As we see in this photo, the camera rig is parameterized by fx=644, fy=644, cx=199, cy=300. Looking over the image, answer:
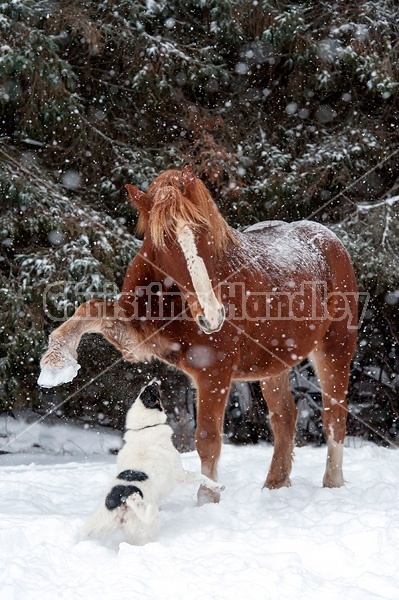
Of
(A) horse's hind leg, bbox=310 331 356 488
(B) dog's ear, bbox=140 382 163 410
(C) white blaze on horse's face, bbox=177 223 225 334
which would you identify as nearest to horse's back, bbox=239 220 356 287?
(A) horse's hind leg, bbox=310 331 356 488

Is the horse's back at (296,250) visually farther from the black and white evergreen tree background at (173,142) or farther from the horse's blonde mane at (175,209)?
the black and white evergreen tree background at (173,142)

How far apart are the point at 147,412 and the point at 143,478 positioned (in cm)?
64

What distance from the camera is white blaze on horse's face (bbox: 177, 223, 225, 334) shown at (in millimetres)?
3966

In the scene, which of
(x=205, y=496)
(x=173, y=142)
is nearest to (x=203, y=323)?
(x=205, y=496)

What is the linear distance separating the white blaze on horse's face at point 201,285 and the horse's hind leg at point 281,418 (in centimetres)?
187

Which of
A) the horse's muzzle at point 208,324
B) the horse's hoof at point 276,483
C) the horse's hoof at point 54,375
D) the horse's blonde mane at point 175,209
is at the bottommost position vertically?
the horse's hoof at point 276,483

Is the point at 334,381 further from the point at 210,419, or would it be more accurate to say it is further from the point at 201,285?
the point at 201,285

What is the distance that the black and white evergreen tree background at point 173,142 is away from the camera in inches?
323

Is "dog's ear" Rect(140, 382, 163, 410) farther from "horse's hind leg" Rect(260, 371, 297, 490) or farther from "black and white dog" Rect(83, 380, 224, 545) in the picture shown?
"horse's hind leg" Rect(260, 371, 297, 490)

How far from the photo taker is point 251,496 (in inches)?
189

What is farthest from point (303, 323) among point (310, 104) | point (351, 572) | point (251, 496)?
point (310, 104)

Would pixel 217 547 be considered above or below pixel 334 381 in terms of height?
below

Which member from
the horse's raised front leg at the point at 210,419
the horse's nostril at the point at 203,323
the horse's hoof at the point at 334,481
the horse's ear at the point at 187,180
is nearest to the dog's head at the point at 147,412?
the horse's raised front leg at the point at 210,419

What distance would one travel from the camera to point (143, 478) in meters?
3.64
